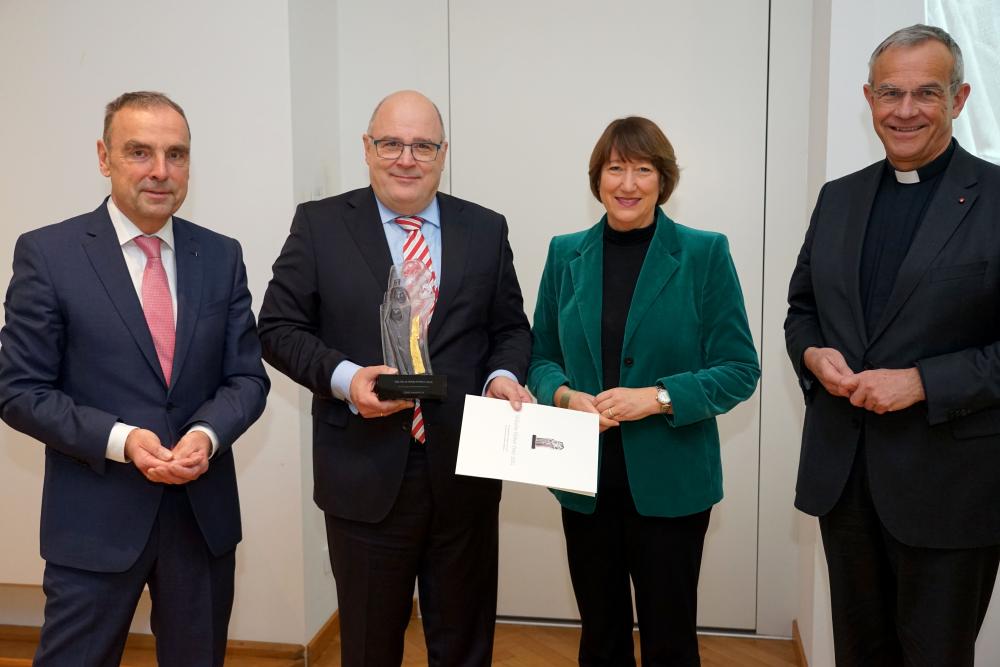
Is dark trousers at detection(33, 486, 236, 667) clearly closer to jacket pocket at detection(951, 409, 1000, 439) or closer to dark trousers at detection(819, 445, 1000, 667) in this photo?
dark trousers at detection(819, 445, 1000, 667)

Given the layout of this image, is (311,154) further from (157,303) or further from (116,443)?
(116,443)

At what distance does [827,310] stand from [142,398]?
1.70m

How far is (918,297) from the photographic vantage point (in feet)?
6.49

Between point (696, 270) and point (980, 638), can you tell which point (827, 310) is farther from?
point (980, 638)

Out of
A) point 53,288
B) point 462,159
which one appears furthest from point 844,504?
point 462,159

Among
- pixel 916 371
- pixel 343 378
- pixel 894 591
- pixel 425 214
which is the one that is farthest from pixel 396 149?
pixel 894 591

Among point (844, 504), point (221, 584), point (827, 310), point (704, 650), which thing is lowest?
point (704, 650)

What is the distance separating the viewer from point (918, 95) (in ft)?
6.59

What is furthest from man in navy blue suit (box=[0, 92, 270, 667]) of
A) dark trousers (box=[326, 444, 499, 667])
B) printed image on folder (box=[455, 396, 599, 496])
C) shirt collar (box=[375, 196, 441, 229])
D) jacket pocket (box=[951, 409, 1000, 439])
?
jacket pocket (box=[951, 409, 1000, 439])

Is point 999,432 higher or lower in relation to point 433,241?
lower

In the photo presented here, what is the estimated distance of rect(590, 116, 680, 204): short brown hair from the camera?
2.28 meters

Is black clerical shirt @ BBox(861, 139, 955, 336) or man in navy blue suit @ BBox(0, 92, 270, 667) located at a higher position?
black clerical shirt @ BBox(861, 139, 955, 336)

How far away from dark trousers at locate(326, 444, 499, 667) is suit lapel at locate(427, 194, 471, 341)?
37 centimetres

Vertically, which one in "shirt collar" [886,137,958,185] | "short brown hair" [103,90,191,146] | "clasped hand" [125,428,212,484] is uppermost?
"short brown hair" [103,90,191,146]
